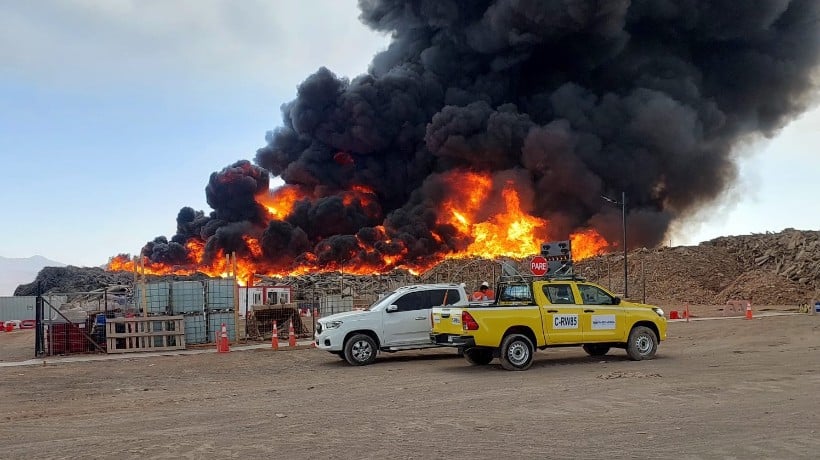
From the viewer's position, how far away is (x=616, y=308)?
14633 mm

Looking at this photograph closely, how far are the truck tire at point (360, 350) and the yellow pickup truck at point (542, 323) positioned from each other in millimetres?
1997

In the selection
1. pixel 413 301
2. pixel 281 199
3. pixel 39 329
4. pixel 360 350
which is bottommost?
pixel 360 350

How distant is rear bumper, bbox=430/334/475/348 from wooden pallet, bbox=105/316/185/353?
987cm

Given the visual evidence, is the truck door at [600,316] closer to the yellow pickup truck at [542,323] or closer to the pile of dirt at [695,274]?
the yellow pickup truck at [542,323]

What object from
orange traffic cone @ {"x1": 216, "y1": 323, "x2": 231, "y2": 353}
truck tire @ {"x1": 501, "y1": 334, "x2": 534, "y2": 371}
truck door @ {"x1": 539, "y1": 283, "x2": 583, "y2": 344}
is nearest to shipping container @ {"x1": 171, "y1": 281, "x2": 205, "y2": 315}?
orange traffic cone @ {"x1": 216, "y1": 323, "x2": 231, "y2": 353}

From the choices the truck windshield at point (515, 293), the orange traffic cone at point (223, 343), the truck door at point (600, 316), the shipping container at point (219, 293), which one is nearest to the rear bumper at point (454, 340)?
the truck windshield at point (515, 293)

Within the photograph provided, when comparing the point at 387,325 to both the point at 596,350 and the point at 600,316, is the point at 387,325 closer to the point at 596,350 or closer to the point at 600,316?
the point at 600,316

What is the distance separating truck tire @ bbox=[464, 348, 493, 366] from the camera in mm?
14680

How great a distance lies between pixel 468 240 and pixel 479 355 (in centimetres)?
5131

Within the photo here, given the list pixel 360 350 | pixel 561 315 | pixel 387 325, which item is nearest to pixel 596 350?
pixel 561 315

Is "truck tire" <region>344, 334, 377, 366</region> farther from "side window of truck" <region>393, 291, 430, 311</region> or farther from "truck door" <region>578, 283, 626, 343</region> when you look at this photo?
"truck door" <region>578, 283, 626, 343</region>

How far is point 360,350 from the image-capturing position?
1569cm

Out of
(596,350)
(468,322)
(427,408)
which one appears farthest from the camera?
(596,350)

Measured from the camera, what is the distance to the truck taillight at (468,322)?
13305mm
